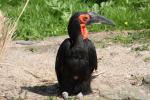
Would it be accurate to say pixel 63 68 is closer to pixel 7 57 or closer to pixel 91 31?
pixel 7 57

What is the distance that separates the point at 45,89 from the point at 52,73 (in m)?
0.49

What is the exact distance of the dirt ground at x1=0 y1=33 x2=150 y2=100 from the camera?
6.89 meters

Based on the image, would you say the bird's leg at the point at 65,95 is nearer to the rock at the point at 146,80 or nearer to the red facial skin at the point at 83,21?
the red facial skin at the point at 83,21

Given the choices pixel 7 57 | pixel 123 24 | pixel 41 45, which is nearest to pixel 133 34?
pixel 123 24

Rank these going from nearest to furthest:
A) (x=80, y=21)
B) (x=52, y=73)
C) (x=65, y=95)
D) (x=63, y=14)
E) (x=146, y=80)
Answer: (x=65, y=95), (x=80, y=21), (x=146, y=80), (x=52, y=73), (x=63, y=14)

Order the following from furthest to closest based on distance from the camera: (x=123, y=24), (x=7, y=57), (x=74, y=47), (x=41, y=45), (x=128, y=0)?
(x=128, y=0) < (x=123, y=24) < (x=41, y=45) < (x=7, y=57) < (x=74, y=47)

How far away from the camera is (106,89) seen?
7012 millimetres

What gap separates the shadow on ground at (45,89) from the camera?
7.04 metres

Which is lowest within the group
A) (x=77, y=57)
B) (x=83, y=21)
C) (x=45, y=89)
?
(x=45, y=89)

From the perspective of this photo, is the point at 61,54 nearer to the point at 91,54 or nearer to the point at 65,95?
the point at 91,54

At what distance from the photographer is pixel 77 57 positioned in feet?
21.9

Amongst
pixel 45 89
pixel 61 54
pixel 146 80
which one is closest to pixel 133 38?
pixel 146 80

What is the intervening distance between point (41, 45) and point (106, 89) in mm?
2011

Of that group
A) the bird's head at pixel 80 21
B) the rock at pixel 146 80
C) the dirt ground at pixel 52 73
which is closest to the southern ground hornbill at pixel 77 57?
the bird's head at pixel 80 21
